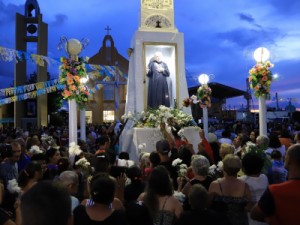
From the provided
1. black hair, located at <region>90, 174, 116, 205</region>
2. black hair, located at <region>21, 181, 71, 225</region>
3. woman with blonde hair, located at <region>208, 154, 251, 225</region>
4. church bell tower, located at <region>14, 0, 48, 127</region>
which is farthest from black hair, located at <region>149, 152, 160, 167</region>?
church bell tower, located at <region>14, 0, 48, 127</region>

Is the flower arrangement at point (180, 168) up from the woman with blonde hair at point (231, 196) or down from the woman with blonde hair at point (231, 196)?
up

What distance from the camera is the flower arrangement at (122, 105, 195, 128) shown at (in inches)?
402

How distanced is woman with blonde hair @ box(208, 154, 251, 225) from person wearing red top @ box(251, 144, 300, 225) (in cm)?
93

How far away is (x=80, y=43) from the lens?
30.7 ft

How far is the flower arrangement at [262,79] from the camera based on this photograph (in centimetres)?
915

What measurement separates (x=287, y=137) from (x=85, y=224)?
6.81 meters

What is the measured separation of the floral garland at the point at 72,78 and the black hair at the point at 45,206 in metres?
7.22

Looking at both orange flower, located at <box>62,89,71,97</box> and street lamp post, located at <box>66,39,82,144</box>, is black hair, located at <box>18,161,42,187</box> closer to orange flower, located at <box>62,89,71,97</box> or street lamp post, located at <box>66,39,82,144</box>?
orange flower, located at <box>62,89,71,97</box>

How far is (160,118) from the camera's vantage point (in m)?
10.2

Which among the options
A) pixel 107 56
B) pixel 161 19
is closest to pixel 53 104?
pixel 107 56

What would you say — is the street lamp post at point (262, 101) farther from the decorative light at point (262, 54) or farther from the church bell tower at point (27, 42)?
the church bell tower at point (27, 42)

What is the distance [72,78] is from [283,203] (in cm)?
723

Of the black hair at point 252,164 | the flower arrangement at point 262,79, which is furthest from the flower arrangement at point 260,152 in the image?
the flower arrangement at point 262,79

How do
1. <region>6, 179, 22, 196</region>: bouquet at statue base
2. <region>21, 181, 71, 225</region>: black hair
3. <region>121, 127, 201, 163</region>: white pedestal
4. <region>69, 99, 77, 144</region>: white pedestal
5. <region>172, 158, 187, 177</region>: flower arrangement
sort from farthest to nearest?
<region>121, 127, 201, 163</region>: white pedestal < <region>69, 99, 77, 144</region>: white pedestal < <region>172, 158, 187, 177</region>: flower arrangement < <region>6, 179, 22, 196</region>: bouquet at statue base < <region>21, 181, 71, 225</region>: black hair
